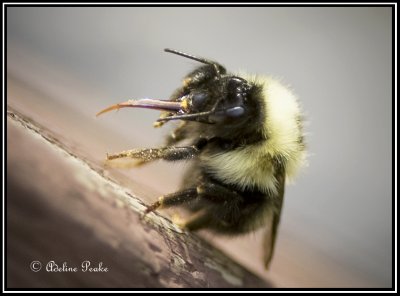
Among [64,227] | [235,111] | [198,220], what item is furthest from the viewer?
[198,220]

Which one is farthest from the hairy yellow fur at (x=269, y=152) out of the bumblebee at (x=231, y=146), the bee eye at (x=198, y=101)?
the bee eye at (x=198, y=101)

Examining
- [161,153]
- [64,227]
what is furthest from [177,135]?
[64,227]

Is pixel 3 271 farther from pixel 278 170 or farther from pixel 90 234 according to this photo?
pixel 278 170

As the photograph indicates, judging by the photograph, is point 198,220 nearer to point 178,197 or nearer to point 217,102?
point 178,197

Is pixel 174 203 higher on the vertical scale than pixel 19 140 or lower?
lower

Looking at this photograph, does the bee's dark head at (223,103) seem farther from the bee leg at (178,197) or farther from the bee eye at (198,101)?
the bee leg at (178,197)

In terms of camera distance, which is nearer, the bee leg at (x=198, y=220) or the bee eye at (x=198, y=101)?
the bee eye at (x=198, y=101)
